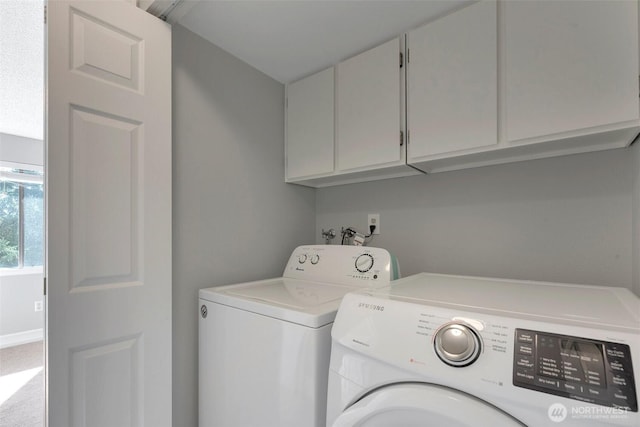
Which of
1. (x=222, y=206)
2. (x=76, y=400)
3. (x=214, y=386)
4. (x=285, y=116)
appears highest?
(x=285, y=116)

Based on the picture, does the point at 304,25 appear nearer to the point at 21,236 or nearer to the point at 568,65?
the point at 568,65

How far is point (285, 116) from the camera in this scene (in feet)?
6.29

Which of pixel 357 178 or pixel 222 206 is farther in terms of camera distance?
pixel 357 178

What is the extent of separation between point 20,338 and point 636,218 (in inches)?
227

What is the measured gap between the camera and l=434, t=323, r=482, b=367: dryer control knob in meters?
0.64

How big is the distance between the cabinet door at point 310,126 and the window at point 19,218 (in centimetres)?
386

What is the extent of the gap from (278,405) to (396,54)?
62.4 inches

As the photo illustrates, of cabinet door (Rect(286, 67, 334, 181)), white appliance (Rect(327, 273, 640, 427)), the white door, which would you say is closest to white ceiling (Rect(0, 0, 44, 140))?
the white door

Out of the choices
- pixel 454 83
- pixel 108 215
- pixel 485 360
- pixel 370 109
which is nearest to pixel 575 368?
pixel 485 360

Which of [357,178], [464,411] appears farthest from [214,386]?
[357,178]

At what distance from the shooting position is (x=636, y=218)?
1.08 m

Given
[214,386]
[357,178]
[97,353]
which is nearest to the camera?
[97,353]

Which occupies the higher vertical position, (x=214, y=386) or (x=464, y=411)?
(x=464, y=411)

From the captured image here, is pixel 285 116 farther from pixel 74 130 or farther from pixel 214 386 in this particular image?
pixel 214 386
